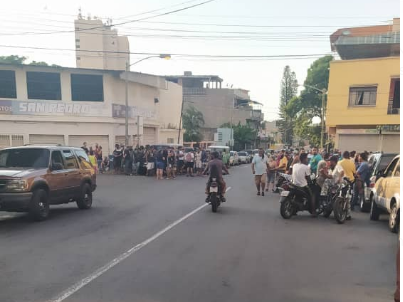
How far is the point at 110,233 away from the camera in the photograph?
290 inches

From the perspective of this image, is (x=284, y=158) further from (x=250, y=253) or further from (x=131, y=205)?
(x=250, y=253)

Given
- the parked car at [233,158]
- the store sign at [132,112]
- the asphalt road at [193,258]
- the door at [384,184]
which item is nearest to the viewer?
the asphalt road at [193,258]

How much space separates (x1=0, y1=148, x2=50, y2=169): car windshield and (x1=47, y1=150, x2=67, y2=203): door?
225mm

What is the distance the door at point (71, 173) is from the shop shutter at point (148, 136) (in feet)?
77.0

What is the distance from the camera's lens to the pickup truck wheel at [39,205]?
8148 mm

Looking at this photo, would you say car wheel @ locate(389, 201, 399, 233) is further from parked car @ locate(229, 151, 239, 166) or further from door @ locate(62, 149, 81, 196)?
parked car @ locate(229, 151, 239, 166)

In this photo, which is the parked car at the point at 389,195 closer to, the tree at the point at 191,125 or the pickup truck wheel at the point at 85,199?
the pickup truck wheel at the point at 85,199

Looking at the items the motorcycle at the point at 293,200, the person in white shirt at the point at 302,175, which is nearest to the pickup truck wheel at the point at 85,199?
the motorcycle at the point at 293,200

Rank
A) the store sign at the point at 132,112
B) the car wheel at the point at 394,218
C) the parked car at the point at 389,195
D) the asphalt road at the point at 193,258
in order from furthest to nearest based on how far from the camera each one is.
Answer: the store sign at the point at 132,112
the parked car at the point at 389,195
the car wheel at the point at 394,218
the asphalt road at the point at 193,258

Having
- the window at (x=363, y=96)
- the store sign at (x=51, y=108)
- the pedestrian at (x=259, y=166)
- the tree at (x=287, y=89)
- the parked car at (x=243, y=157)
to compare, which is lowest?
the parked car at (x=243, y=157)

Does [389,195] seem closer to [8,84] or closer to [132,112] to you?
[132,112]

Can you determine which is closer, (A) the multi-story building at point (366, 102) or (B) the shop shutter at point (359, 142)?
(A) the multi-story building at point (366, 102)

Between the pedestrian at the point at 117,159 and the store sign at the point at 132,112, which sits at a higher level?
the store sign at the point at 132,112

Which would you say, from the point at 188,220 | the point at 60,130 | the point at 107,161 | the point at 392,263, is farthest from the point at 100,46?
the point at 392,263
